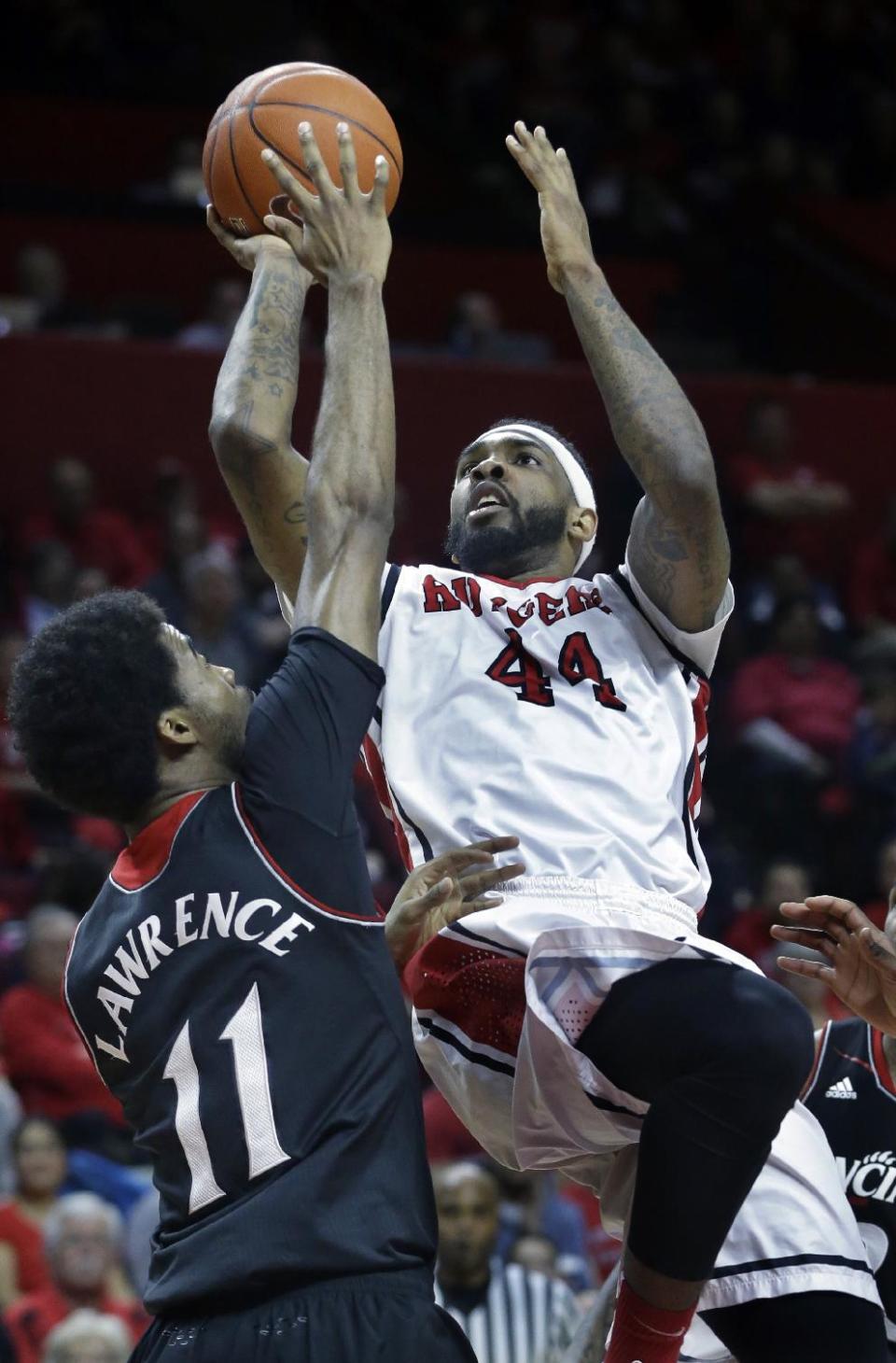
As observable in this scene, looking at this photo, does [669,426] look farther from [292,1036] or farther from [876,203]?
[876,203]

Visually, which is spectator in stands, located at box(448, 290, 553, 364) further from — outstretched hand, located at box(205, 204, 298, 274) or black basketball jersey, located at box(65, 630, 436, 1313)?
black basketball jersey, located at box(65, 630, 436, 1313)

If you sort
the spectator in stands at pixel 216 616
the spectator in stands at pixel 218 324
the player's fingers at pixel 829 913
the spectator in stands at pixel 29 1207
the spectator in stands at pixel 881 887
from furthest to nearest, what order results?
the spectator in stands at pixel 218 324
the spectator in stands at pixel 881 887
the spectator in stands at pixel 216 616
the spectator in stands at pixel 29 1207
the player's fingers at pixel 829 913

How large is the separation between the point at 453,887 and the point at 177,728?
0.58 metres

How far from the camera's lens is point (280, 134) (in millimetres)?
4004

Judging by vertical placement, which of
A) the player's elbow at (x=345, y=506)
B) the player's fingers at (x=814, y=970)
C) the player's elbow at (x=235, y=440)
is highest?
the player's elbow at (x=235, y=440)

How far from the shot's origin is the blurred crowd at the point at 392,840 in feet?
23.7

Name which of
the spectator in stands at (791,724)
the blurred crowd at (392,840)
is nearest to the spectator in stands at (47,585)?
the blurred crowd at (392,840)

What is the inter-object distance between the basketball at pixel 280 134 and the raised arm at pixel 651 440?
305 mm

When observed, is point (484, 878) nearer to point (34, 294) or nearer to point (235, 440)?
point (235, 440)

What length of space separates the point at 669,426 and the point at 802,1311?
1.76 metres

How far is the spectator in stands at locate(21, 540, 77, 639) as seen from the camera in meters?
9.97

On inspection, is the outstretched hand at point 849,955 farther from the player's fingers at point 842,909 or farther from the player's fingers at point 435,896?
the player's fingers at point 435,896

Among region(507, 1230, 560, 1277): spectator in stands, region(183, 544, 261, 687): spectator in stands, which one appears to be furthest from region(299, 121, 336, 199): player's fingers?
region(183, 544, 261, 687): spectator in stands

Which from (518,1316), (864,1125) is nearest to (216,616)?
(518,1316)
